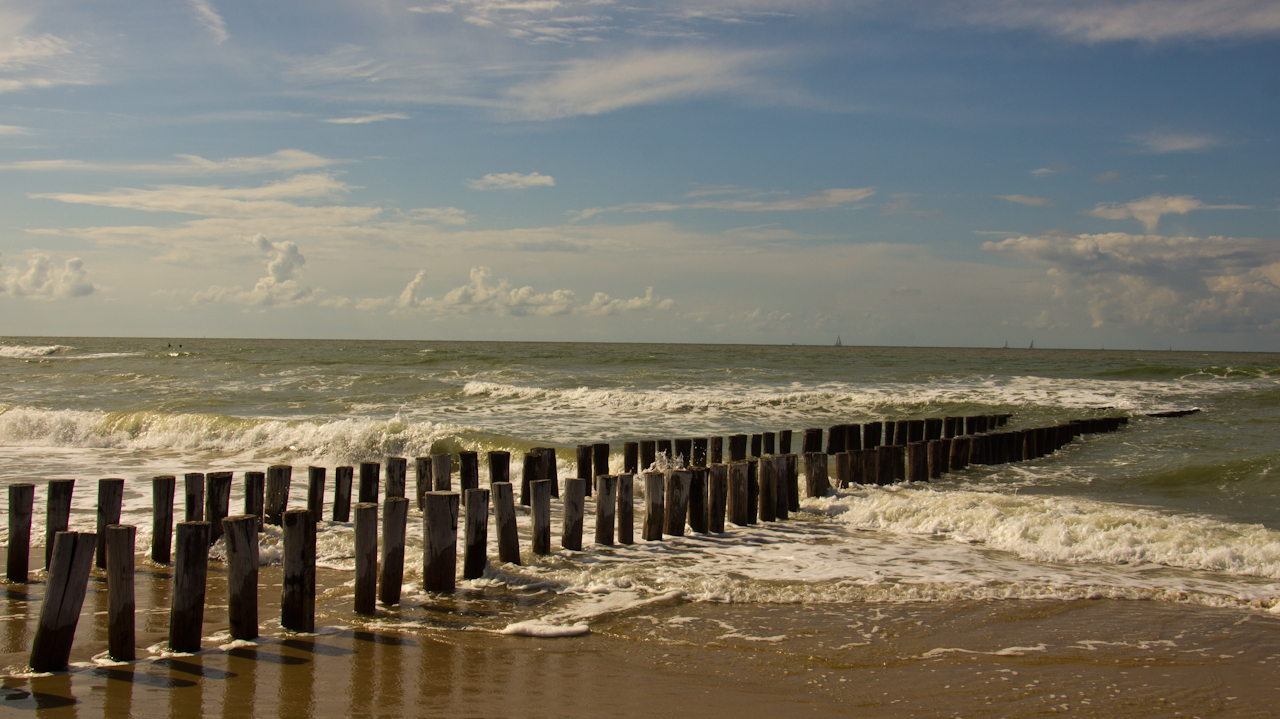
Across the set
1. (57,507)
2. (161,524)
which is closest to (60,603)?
(161,524)

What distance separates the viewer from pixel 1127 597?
6500 mm

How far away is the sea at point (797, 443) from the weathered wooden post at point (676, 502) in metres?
0.21

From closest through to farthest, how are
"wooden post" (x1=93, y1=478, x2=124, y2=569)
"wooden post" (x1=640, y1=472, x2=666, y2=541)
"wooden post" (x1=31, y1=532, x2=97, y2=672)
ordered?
"wooden post" (x1=31, y1=532, x2=97, y2=672) < "wooden post" (x1=93, y1=478, x2=124, y2=569) < "wooden post" (x1=640, y1=472, x2=666, y2=541)

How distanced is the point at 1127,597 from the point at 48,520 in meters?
9.01

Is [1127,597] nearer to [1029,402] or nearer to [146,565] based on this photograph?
[146,565]

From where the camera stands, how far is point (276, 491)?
848 centimetres

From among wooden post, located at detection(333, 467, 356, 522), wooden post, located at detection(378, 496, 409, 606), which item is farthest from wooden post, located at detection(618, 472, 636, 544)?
wooden post, located at detection(333, 467, 356, 522)

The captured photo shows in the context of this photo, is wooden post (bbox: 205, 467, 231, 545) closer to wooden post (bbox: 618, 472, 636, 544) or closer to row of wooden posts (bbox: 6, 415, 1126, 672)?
row of wooden posts (bbox: 6, 415, 1126, 672)

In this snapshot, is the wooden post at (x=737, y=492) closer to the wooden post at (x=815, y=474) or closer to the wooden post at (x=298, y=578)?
the wooden post at (x=815, y=474)

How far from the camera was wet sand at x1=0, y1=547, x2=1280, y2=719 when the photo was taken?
4277 millimetres

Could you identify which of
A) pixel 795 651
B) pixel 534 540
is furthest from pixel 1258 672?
pixel 534 540

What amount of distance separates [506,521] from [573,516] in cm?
83

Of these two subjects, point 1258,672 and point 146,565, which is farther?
point 146,565

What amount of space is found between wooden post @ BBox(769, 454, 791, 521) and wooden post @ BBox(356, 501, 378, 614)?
4.79 metres
